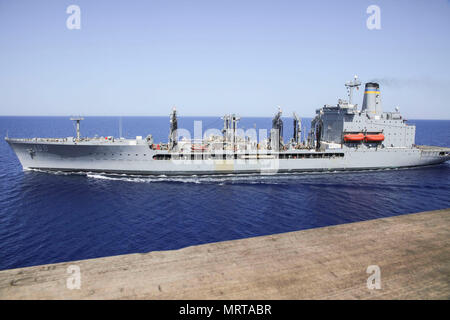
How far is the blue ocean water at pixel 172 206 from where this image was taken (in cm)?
1836

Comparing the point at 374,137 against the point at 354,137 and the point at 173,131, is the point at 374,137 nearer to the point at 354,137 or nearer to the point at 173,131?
the point at 354,137

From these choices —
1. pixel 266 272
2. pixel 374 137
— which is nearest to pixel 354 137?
pixel 374 137

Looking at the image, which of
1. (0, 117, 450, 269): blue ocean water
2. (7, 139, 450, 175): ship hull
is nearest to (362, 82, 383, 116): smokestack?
(7, 139, 450, 175): ship hull

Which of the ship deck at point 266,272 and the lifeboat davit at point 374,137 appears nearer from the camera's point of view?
the ship deck at point 266,272

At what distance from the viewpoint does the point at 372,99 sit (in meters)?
43.2

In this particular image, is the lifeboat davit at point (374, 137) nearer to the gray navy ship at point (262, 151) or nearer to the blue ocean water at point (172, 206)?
the gray navy ship at point (262, 151)

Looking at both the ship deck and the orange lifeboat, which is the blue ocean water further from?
the ship deck

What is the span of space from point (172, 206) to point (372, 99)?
35.5 metres

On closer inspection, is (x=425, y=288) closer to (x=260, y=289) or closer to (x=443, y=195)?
(x=260, y=289)

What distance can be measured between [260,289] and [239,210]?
722 inches

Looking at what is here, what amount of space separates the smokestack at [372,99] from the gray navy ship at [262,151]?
142 mm

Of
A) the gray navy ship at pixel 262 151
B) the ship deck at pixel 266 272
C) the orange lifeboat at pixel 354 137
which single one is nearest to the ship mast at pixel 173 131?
the gray navy ship at pixel 262 151
